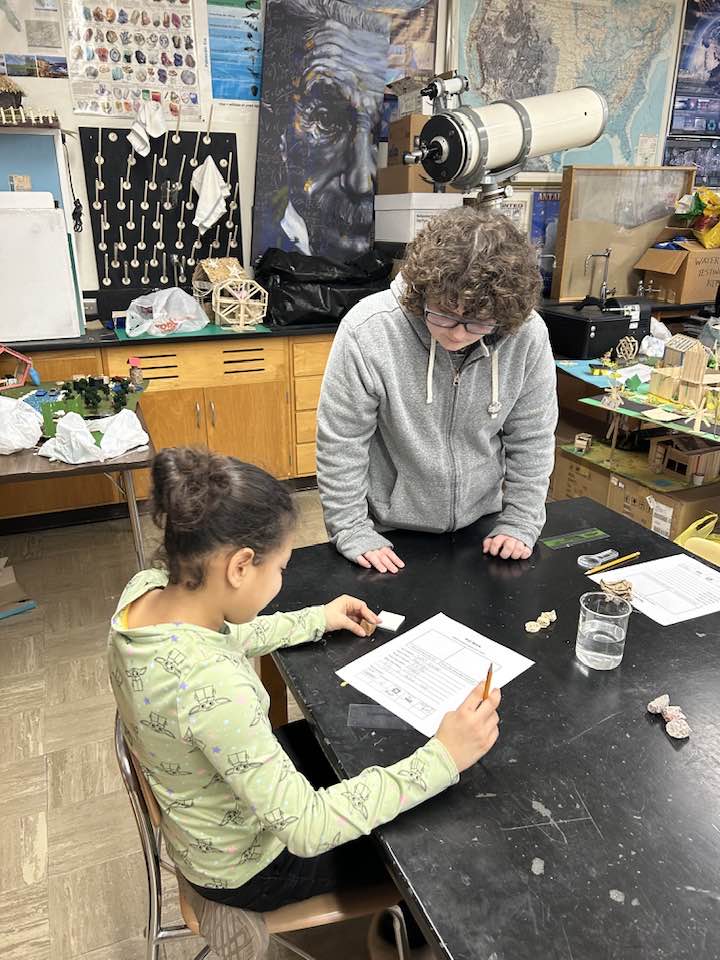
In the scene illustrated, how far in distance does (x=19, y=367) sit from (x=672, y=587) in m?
2.69

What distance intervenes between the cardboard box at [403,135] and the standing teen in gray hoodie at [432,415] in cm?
229

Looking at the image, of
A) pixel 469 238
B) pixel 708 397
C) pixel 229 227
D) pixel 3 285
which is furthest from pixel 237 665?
pixel 229 227

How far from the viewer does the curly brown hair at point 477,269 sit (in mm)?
1282

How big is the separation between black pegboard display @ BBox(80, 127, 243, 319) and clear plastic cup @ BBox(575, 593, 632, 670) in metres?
3.02

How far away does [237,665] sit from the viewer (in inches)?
35.0

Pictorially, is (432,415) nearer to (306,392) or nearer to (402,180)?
(306,392)

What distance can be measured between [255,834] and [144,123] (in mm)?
3429

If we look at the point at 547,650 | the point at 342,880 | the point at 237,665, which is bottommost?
the point at 342,880

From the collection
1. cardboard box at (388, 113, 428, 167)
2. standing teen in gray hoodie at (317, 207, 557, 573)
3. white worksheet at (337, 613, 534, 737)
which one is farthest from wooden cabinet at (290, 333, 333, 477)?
white worksheet at (337, 613, 534, 737)

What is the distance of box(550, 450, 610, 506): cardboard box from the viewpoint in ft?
9.89

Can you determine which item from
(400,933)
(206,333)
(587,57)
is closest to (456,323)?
(400,933)

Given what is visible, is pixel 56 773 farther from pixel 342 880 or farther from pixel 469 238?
pixel 469 238

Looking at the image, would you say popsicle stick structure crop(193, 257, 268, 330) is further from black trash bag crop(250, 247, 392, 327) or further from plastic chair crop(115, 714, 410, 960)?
plastic chair crop(115, 714, 410, 960)

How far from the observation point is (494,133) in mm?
2096
